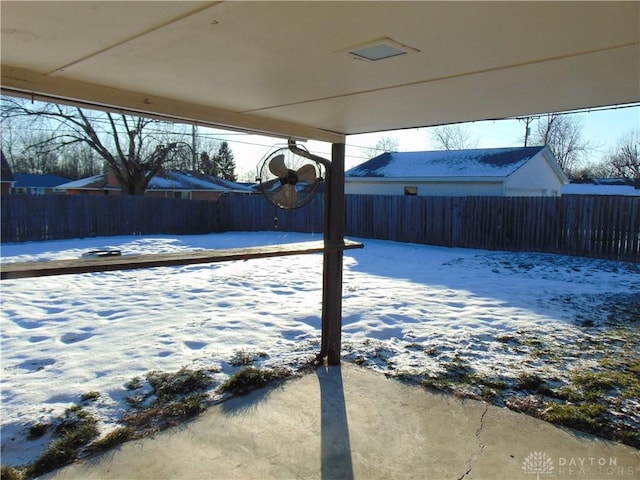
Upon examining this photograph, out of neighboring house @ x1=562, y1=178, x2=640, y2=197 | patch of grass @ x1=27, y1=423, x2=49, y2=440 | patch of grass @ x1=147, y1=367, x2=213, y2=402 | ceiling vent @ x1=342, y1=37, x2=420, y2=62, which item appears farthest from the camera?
neighboring house @ x1=562, y1=178, x2=640, y2=197

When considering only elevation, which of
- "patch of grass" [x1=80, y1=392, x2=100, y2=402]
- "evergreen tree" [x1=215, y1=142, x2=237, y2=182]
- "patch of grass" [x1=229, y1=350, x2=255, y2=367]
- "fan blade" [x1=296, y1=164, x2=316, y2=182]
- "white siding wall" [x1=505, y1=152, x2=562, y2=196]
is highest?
"evergreen tree" [x1=215, y1=142, x2=237, y2=182]

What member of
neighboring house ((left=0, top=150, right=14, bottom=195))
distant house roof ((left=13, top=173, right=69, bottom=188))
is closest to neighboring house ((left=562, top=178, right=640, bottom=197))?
neighboring house ((left=0, top=150, right=14, bottom=195))

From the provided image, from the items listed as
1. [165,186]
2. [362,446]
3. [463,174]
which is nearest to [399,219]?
[463,174]

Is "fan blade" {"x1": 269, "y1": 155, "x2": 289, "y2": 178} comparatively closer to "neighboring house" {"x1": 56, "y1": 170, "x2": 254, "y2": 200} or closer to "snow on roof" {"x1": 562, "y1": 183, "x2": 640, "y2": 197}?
"neighboring house" {"x1": 56, "y1": 170, "x2": 254, "y2": 200}

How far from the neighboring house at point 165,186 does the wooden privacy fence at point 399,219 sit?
43.2 ft

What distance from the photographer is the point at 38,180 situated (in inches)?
1302

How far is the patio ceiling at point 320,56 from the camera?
4.80 ft

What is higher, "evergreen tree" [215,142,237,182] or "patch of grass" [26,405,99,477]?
"evergreen tree" [215,142,237,182]

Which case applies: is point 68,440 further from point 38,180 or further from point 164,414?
point 38,180

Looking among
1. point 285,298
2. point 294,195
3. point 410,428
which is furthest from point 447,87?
point 285,298

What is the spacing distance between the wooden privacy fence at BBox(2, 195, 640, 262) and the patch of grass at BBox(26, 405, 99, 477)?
563 cm

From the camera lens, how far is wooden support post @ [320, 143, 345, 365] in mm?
3611

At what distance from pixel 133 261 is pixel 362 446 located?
66.9 inches

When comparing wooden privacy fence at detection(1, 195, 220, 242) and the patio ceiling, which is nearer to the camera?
the patio ceiling
